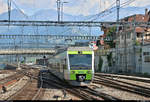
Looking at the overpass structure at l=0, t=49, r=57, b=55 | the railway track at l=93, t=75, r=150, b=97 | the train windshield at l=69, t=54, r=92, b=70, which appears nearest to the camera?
the railway track at l=93, t=75, r=150, b=97

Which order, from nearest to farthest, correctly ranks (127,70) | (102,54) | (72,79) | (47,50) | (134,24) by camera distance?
(72,79) → (134,24) → (127,70) → (102,54) → (47,50)

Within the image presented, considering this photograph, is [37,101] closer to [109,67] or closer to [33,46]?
[109,67]

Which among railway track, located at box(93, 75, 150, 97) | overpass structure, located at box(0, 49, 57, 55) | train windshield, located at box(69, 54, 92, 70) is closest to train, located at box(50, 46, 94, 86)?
train windshield, located at box(69, 54, 92, 70)

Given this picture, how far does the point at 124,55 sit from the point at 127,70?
2.62m

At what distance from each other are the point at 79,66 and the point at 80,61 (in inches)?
15.8

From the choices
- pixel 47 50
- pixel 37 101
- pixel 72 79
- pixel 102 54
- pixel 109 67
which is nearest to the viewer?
pixel 37 101

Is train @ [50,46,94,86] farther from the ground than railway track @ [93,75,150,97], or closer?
farther from the ground

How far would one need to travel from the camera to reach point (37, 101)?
11.7 meters

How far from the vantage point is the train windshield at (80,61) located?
16734 mm

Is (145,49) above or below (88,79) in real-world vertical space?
above

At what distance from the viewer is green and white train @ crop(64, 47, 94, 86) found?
16562 millimetres

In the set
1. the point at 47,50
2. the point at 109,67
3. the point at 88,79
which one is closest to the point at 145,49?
the point at 109,67

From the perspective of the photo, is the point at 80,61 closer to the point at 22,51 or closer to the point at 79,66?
the point at 79,66

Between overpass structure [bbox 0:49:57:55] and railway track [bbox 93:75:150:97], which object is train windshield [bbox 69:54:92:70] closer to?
railway track [bbox 93:75:150:97]
